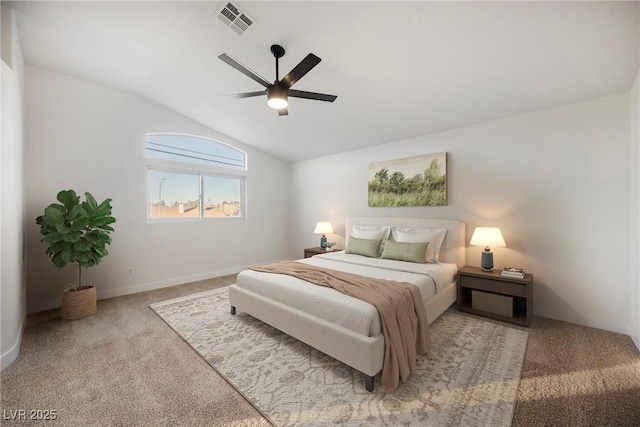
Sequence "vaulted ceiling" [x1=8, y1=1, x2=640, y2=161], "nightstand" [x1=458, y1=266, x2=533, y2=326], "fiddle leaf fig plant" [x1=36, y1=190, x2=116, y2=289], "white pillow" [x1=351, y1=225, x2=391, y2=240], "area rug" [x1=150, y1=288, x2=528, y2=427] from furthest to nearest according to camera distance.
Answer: "white pillow" [x1=351, y1=225, x2=391, y2=240], "fiddle leaf fig plant" [x1=36, y1=190, x2=116, y2=289], "nightstand" [x1=458, y1=266, x2=533, y2=326], "vaulted ceiling" [x1=8, y1=1, x2=640, y2=161], "area rug" [x1=150, y1=288, x2=528, y2=427]

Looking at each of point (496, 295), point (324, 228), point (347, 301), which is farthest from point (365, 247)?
point (347, 301)

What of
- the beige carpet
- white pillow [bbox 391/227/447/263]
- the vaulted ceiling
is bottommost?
the beige carpet

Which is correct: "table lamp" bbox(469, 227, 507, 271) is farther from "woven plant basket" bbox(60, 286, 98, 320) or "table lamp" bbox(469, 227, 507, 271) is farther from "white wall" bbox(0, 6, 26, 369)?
"woven plant basket" bbox(60, 286, 98, 320)

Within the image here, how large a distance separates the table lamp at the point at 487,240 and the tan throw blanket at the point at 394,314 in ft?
4.33

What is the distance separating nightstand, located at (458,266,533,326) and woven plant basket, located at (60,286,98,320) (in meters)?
4.65

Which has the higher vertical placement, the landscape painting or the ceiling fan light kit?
the ceiling fan light kit

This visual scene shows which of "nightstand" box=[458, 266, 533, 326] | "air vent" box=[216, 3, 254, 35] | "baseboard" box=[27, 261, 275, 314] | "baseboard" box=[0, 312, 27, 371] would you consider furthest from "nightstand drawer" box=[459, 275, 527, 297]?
"baseboard" box=[0, 312, 27, 371]

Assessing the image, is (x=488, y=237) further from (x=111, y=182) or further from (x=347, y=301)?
(x=111, y=182)

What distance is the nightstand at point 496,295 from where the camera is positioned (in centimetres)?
282

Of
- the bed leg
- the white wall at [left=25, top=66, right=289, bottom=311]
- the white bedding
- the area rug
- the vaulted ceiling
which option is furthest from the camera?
the white wall at [left=25, top=66, right=289, bottom=311]

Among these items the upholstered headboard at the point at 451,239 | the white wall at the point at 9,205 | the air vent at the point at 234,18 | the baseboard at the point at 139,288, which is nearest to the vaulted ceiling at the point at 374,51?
the air vent at the point at 234,18

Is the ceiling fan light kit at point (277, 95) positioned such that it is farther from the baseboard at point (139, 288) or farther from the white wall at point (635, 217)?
the baseboard at point (139, 288)

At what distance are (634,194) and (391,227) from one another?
2.58 meters

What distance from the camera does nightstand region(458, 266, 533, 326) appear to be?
2.82m
